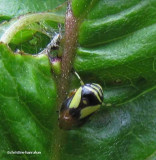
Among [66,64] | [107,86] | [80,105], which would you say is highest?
[66,64]

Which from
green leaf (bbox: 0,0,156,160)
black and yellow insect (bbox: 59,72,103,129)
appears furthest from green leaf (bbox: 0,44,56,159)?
black and yellow insect (bbox: 59,72,103,129)

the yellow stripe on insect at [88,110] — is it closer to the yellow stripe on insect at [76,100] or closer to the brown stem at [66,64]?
the yellow stripe on insect at [76,100]

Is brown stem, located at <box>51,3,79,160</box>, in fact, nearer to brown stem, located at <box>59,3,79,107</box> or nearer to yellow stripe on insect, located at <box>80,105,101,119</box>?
brown stem, located at <box>59,3,79,107</box>

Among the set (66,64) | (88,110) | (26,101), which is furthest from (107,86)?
(26,101)

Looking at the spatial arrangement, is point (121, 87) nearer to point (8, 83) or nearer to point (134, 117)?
point (134, 117)

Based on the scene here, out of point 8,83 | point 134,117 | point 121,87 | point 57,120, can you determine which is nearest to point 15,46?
point 8,83

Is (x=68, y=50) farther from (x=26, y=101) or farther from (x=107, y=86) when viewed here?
(x=26, y=101)
